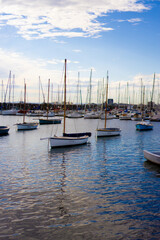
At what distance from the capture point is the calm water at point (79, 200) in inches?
377

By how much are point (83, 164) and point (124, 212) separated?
34.0 feet

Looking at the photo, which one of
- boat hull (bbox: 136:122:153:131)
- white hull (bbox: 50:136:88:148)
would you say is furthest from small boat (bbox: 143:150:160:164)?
boat hull (bbox: 136:122:153:131)

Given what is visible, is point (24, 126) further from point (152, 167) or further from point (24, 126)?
point (152, 167)

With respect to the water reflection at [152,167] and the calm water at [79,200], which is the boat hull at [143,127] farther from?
the calm water at [79,200]

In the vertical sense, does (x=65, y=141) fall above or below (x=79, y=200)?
above

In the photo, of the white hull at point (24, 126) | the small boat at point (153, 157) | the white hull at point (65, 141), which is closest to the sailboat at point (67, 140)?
the white hull at point (65, 141)

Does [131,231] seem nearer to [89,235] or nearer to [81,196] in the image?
[89,235]

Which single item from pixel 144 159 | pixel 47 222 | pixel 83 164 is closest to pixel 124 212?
pixel 47 222

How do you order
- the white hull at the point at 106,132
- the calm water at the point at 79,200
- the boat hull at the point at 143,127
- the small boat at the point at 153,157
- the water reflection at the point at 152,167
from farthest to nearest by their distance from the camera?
the boat hull at the point at 143,127, the white hull at the point at 106,132, the small boat at the point at 153,157, the water reflection at the point at 152,167, the calm water at the point at 79,200

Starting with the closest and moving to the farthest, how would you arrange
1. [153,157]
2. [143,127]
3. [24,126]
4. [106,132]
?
[153,157] → [106,132] → [24,126] → [143,127]

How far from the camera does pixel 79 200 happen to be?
12.7 metres

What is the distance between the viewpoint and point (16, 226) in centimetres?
978

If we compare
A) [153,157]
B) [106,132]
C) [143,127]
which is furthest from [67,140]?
[143,127]

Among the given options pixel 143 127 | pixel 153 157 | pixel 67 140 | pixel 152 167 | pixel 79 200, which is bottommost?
pixel 152 167
